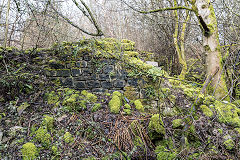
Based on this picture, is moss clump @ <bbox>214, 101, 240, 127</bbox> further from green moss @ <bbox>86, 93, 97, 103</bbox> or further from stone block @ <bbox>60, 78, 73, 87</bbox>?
stone block @ <bbox>60, 78, 73, 87</bbox>

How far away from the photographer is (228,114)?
2.72 meters

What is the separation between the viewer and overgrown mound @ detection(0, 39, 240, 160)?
2223 mm

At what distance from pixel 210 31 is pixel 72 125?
4.23 metres

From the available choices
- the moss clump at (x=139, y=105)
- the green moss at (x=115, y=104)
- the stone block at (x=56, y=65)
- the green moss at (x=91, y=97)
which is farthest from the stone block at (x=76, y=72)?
the moss clump at (x=139, y=105)

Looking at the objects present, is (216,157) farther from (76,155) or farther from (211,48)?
(211,48)

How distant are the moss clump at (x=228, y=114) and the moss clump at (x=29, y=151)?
3.42 metres

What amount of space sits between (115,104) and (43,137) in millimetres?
1561

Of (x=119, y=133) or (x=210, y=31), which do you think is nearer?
(x=119, y=133)

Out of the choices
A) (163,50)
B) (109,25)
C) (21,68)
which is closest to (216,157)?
(21,68)

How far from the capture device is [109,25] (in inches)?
300

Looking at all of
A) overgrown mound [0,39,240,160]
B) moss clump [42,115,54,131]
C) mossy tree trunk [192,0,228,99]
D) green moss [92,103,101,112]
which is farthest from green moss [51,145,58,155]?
mossy tree trunk [192,0,228,99]

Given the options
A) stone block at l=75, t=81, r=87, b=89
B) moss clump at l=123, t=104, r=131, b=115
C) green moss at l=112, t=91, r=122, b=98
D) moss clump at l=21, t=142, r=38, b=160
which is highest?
stone block at l=75, t=81, r=87, b=89

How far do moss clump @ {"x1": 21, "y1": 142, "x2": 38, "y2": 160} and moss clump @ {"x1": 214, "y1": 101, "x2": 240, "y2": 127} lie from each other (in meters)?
3.42

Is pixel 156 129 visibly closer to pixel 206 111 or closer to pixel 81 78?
pixel 206 111
